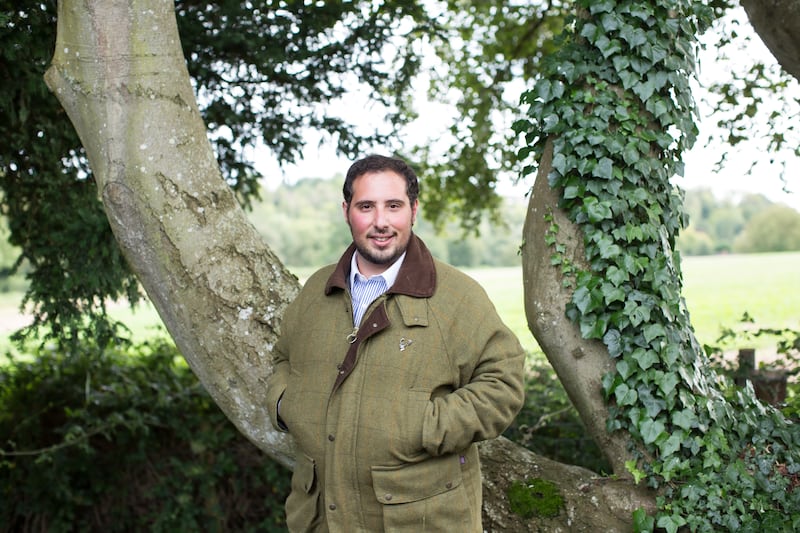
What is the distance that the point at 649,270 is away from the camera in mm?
3352

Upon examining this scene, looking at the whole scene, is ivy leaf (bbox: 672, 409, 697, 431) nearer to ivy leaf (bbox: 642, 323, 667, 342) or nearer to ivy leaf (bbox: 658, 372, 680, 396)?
ivy leaf (bbox: 658, 372, 680, 396)

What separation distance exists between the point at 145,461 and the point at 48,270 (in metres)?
2.07

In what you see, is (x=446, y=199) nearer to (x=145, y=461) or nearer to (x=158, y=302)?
(x=145, y=461)

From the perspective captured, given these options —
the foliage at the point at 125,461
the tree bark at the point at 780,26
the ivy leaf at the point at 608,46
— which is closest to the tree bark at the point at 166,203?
the ivy leaf at the point at 608,46

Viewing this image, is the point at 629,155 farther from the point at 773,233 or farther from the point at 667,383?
the point at 773,233

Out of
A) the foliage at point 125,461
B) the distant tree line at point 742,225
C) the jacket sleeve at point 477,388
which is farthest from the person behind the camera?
the distant tree line at point 742,225

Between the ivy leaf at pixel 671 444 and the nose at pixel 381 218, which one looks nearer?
the nose at pixel 381 218

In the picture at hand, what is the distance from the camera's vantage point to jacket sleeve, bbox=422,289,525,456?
248 centimetres

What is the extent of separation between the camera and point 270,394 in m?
2.90

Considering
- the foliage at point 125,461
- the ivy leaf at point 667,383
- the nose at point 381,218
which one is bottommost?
the foliage at point 125,461

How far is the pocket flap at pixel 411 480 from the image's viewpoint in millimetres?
2537

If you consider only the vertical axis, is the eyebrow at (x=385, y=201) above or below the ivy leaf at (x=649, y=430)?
above

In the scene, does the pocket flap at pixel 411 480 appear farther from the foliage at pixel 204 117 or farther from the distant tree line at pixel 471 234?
the distant tree line at pixel 471 234

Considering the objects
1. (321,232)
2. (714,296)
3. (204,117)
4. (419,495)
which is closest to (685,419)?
(419,495)
